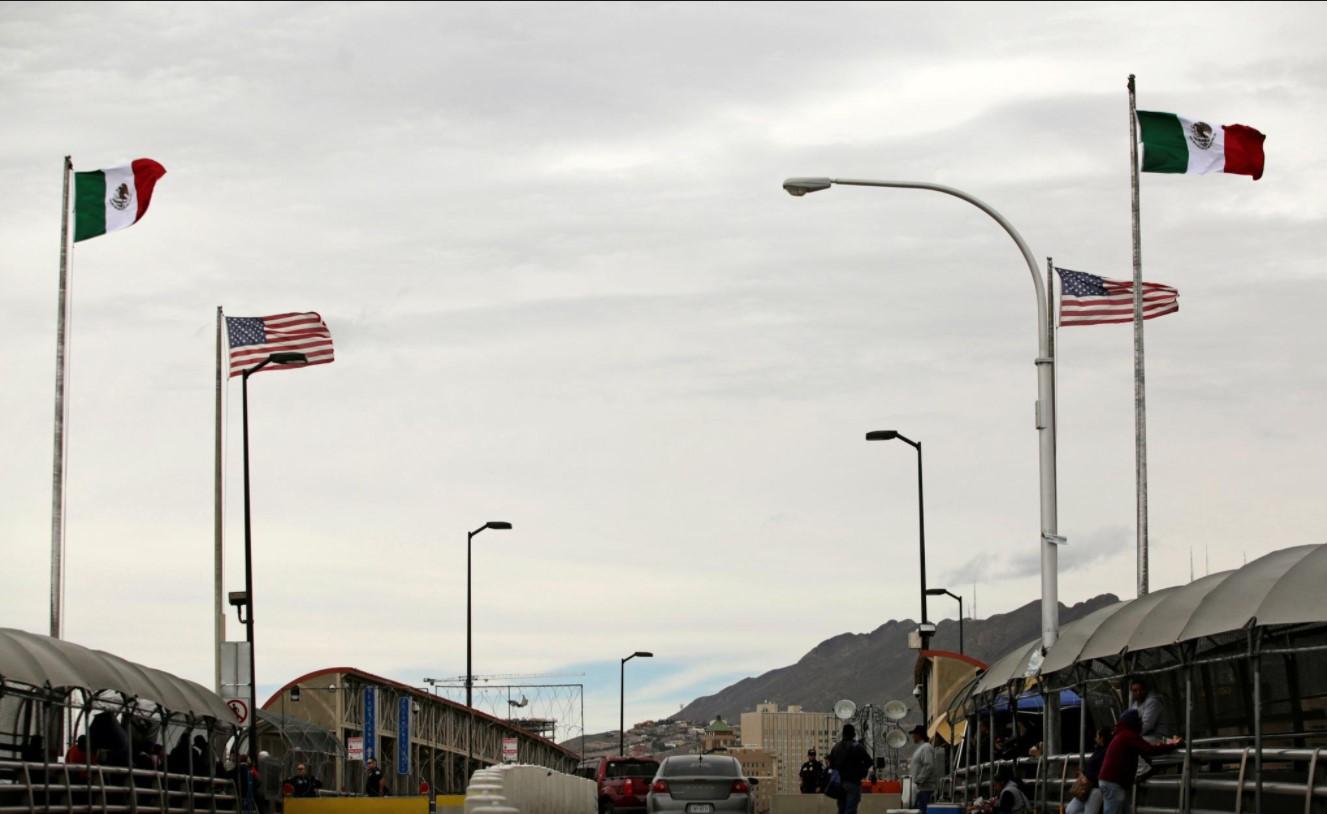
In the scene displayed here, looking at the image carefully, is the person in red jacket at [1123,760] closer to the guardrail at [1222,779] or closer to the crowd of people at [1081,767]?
the crowd of people at [1081,767]

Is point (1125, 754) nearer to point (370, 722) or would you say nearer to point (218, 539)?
point (218, 539)

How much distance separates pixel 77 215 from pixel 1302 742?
84.5 feet

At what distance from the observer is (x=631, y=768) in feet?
147

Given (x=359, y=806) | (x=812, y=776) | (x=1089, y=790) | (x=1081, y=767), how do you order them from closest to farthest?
(x=1089, y=790)
(x=1081, y=767)
(x=359, y=806)
(x=812, y=776)

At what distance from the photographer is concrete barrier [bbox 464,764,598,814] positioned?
70.2ft

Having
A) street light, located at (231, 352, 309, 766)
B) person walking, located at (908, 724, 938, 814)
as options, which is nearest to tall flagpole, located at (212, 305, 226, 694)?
street light, located at (231, 352, 309, 766)

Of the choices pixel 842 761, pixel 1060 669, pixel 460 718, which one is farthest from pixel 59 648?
pixel 460 718

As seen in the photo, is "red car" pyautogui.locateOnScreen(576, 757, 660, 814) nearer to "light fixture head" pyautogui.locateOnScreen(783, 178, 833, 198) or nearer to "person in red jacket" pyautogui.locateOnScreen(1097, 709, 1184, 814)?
"light fixture head" pyautogui.locateOnScreen(783, 178, 833, 198)

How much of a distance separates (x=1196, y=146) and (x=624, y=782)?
19025mm

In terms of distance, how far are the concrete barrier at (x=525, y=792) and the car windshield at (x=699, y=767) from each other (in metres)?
1.85

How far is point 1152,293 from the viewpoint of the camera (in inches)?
1345

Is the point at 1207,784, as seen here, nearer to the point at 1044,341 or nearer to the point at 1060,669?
the point at 1060,669

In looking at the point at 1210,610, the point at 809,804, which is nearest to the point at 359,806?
the point at 809,804

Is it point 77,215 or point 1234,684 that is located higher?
point 77,215
